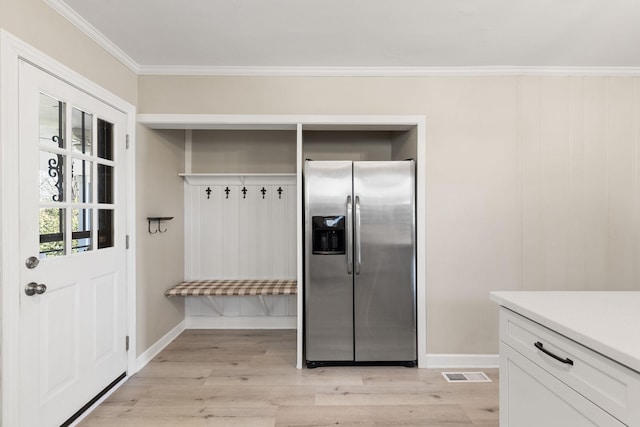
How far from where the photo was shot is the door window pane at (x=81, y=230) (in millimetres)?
2119

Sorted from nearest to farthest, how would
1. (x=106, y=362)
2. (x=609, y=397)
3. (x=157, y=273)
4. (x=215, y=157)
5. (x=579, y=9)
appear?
(x=609, y=397), (x=579, y=9), (x=106, y=362), (x=157, y=273), (x=215, y=157)

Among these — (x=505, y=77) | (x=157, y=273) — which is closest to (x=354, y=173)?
(x=505, y=77)

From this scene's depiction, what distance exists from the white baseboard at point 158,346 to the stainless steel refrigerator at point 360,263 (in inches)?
55.4

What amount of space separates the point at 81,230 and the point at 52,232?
0.24 m

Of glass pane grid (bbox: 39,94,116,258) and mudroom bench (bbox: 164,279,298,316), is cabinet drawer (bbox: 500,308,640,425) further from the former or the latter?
glass pane grid (bbox: 39,94,116,258)

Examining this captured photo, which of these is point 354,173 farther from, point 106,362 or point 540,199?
point 106,362

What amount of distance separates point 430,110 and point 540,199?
121cm

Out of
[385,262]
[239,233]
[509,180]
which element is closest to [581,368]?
[385,262]

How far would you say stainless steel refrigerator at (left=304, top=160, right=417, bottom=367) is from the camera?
9.37ft

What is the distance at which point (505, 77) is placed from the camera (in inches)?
115

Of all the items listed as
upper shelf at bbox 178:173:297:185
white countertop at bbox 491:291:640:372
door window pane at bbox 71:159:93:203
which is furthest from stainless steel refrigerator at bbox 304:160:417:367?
door window pane at bbox 71:159:93:203

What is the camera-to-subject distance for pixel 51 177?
195cm

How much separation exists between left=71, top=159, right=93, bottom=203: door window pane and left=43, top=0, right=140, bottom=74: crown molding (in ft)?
2.80

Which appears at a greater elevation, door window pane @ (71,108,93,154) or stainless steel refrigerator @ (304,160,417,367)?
door window pane @ (71,108,93,154)
